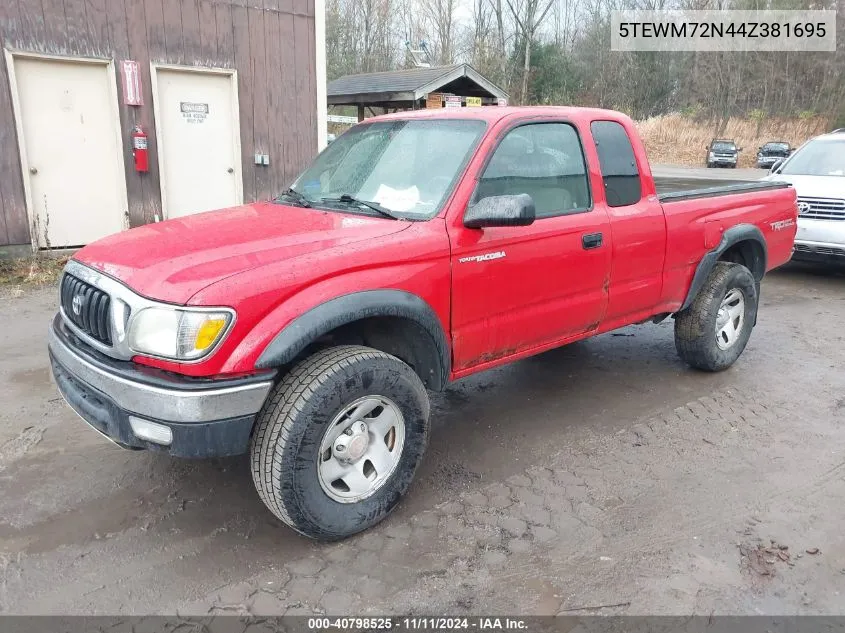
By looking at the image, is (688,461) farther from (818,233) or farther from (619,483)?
(818,233)

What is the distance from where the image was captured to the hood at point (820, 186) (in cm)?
821

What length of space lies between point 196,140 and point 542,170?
6901 millimetres

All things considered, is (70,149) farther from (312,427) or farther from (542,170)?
(312,427)

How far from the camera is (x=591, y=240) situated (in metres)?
3.94

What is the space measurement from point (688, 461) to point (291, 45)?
844cm

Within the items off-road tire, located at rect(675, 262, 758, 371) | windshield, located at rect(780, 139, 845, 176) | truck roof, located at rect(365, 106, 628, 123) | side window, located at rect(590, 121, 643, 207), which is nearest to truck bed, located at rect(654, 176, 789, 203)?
side window, located at rect(590, 121, 643, 207)

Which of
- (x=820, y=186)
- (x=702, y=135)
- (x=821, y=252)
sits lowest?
(x=821, y=252)

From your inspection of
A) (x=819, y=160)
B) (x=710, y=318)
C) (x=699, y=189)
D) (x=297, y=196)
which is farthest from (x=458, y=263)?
(x=819, y=160)

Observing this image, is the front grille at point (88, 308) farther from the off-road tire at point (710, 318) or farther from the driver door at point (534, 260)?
the off-road tire at point (710, 318)

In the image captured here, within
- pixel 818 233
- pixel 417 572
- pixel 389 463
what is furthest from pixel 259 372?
pixel 818 233

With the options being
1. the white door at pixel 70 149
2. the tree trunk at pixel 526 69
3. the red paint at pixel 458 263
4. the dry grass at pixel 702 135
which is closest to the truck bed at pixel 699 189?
the red paint at pixel 458 263

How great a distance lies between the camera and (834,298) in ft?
25.6

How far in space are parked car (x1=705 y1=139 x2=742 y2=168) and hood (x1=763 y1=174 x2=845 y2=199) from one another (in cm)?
2645

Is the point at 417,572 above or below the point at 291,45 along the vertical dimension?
below
